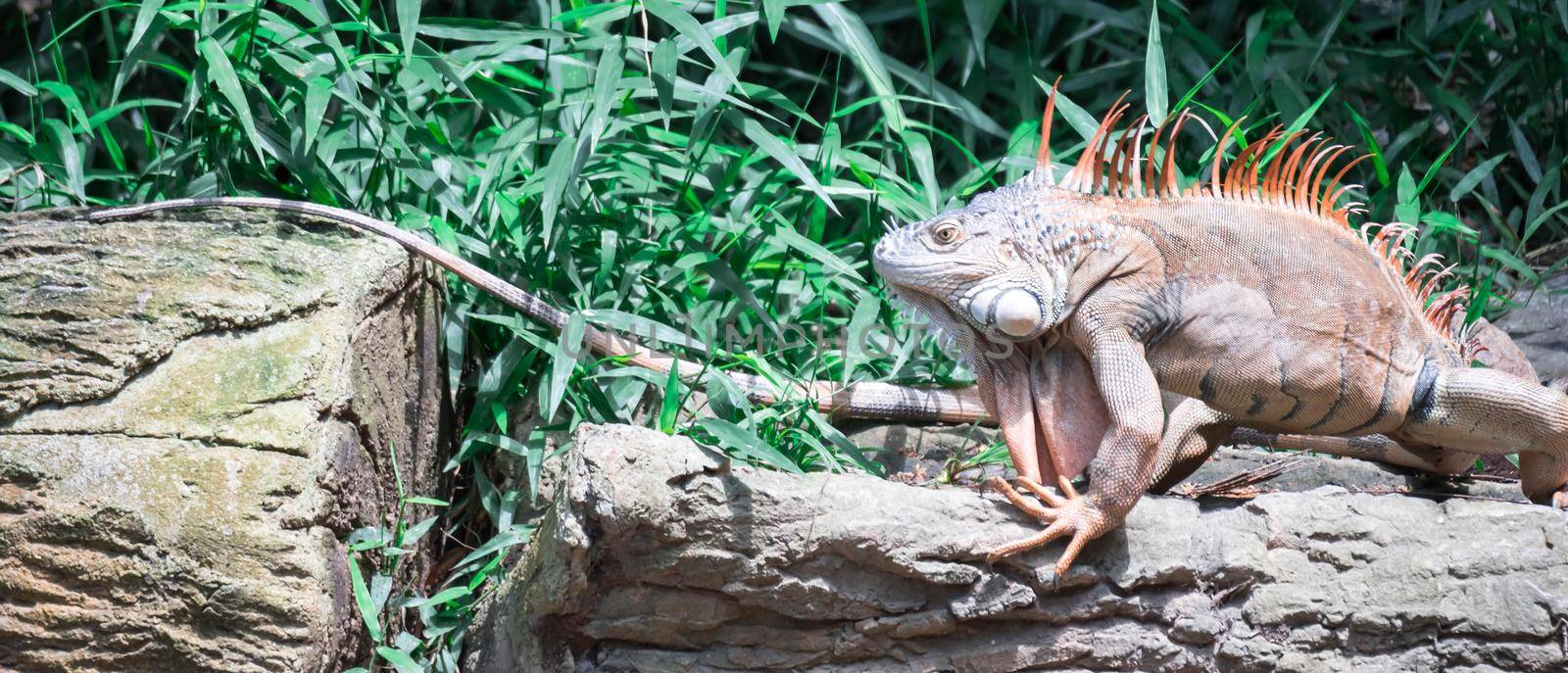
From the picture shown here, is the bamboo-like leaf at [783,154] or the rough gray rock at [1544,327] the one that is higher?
the bamboo-like leaf at [783,154]

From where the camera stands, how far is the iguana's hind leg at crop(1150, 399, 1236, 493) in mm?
3660

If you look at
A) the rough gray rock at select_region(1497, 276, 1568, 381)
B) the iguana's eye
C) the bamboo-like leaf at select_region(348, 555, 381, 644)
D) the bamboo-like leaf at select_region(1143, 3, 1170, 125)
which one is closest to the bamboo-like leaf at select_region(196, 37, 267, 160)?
the bamboo-like leaf at select_region(348, 555, 381, 644)

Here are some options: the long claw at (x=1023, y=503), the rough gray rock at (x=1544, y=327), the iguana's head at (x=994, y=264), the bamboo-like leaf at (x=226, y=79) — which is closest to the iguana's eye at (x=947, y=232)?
the iguana's head at (x=994, y=264)

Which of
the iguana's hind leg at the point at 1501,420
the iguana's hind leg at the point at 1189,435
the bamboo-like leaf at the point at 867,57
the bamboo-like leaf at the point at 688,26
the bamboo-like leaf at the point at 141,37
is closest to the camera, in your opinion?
the iguana's hind leg at the point at 1501,420

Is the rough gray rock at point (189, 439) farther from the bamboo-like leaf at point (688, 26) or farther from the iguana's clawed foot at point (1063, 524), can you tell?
the iguana's clawed foot at point (1063, 524)

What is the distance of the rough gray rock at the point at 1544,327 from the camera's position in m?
5.05

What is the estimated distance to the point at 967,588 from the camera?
10.4 ft

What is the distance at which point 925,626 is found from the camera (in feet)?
10.4

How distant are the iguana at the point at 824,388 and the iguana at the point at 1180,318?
42 centimetres

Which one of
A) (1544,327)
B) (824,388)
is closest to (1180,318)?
(824,388)

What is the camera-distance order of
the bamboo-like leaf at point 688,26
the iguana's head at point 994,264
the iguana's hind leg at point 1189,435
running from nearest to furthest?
1. the iguana's head at point 994,264
2. the iguana's hind leg at point 1189,435
3. the bamboo-like leaf at point 688,26

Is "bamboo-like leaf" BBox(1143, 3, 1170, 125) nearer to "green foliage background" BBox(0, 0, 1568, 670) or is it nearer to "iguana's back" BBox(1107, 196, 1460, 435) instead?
"green foliage background" BBox(0, 0, 1568, 670)

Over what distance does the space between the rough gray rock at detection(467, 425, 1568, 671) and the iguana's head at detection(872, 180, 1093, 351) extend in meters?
0.43

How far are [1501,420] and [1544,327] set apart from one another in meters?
2.17
